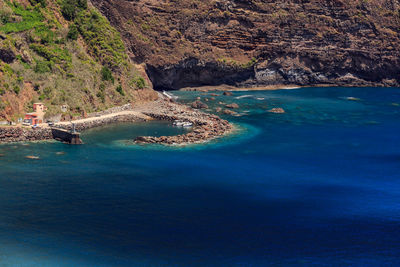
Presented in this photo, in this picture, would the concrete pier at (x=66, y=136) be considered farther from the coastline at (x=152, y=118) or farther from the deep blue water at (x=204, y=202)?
the deep blue water at (x=204, y=202)

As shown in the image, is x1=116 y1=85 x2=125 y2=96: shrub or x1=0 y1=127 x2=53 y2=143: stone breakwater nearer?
x1=0 y1=127 x2=53 y2=143: stone breakwater

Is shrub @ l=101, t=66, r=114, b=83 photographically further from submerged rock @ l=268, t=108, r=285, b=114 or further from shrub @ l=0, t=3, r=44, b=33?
submerged rock @ l=268, t=108, r=285, b=114

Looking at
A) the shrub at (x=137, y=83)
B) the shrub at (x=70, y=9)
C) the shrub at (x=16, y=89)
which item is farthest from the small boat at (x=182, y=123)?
the shrub at (x=70, y=9)

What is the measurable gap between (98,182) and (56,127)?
35.8m

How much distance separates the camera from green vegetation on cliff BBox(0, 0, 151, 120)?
11206 centimetres

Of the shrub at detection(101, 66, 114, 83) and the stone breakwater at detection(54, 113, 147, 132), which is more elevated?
the shrub at detection(101, 66, 114, 83)

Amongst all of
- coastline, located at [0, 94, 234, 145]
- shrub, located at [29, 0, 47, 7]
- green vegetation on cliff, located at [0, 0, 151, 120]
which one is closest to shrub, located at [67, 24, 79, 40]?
green vegetation on cliff, located at [0, 0, 151, 120]

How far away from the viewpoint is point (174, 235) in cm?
5694

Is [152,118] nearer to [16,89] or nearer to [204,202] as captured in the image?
[16,89]

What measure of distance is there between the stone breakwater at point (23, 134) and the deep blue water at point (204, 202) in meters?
3.45

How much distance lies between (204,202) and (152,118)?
6649 cm

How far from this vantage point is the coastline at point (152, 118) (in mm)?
100312

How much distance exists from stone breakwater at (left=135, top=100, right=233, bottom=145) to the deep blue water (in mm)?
4319

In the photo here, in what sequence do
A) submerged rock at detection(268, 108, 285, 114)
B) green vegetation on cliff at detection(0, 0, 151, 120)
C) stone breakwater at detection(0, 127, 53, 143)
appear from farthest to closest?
submerged rock at detection(268, 108, 285, 114), green vegetation on cliff at detection(0, 0, 151, 120), stone breakwater at detection(0, 127, 53, 143)
